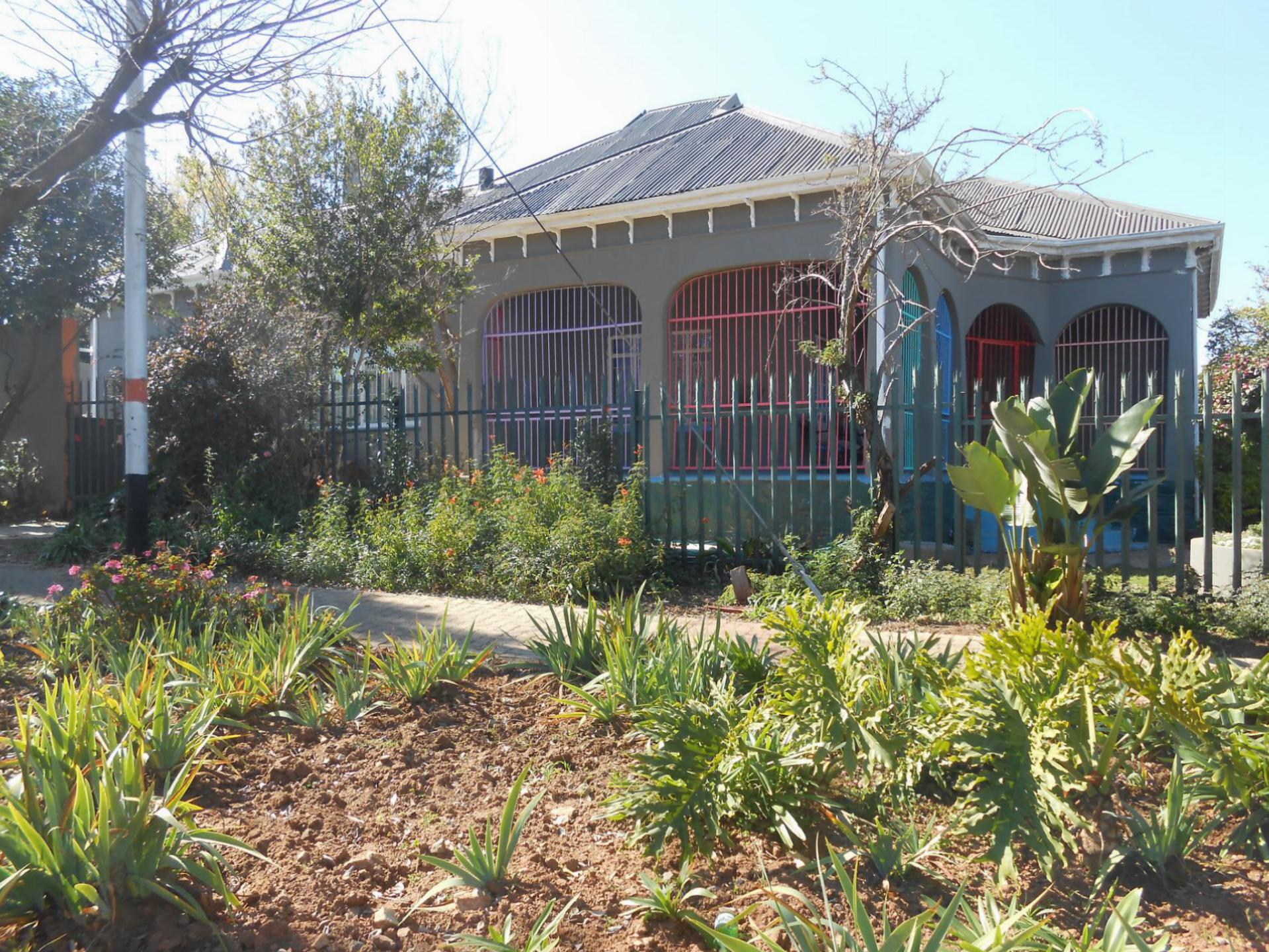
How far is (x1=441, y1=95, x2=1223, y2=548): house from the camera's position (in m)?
13.0

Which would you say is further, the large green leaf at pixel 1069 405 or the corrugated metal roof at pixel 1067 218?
the corrugated metal roof at pixel 1067 218

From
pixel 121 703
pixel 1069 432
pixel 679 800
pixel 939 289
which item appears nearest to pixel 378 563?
pixel 121 703

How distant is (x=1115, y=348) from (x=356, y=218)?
1263 cm

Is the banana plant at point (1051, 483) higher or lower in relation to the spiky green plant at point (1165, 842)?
higher

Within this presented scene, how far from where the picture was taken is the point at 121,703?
12.8ft

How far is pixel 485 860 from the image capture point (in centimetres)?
298

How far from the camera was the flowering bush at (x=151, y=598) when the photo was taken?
594cm

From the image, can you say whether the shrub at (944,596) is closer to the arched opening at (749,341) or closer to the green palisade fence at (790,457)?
the green palisade fence at (790,457)

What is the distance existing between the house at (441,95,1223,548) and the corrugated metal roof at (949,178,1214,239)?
2.9 inches

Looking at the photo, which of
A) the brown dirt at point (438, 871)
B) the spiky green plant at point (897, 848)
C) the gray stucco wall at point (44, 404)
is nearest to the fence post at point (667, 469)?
the brown dirt at point (438, 871)

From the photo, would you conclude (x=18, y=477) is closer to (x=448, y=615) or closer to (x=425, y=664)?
(x=448, y=615)

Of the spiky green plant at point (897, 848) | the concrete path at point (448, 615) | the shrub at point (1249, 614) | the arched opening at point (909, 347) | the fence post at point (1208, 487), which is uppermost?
the arched opening at point (909, 347)

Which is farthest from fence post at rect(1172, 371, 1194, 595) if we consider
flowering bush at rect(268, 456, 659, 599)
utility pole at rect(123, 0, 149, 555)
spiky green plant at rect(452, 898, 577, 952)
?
utility pole at rect(123, 0, 149, 555)

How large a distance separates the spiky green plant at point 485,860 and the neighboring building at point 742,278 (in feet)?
26.8
